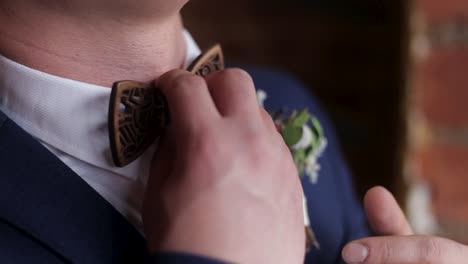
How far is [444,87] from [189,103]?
1.05 metres

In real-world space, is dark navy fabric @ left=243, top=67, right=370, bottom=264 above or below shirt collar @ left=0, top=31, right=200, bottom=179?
below

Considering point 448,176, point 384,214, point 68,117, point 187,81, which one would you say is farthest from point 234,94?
point 448,176

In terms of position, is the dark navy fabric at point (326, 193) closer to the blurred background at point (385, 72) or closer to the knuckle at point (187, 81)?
the knuckle at point (187, 81)

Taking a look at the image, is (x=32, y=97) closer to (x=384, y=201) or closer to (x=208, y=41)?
(x=384, y=201)

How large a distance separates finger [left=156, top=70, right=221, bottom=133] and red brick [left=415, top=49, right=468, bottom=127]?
3.29ft

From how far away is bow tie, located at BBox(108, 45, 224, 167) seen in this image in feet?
2.02

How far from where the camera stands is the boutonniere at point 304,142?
0.78 meters

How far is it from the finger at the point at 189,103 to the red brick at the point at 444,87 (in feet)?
3.29

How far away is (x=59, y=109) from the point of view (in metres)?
0.65

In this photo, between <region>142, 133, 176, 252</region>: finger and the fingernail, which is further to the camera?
the fingernail

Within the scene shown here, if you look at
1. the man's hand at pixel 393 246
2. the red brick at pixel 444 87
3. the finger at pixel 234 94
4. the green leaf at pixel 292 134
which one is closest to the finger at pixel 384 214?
the man's hand at pixel 393 246

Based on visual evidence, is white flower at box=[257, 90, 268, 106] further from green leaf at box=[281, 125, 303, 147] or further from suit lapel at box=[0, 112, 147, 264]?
suit lapel at box=[0, 112, 147, 264]

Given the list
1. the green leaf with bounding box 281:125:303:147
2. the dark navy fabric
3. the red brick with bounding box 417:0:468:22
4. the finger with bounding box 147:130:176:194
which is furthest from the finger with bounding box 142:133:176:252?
the red brick with bounding box 417:0:468:22

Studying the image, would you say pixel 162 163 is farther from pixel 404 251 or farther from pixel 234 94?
pixel 404 251
